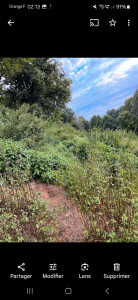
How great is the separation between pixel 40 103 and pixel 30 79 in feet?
8.45

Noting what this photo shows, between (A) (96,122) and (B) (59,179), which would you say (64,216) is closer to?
(B) (59,179)

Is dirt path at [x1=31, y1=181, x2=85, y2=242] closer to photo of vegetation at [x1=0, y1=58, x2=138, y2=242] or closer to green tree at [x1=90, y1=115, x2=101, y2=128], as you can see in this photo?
photo of vegetation at [x1=0, y1=58, x2=138, y2=242]

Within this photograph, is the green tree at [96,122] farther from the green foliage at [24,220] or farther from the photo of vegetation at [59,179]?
the green foliage at [24,220]

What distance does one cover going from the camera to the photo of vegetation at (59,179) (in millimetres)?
1728

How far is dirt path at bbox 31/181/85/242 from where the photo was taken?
1805mm

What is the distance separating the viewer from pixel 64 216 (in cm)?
227

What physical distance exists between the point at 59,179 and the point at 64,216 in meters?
1.22
